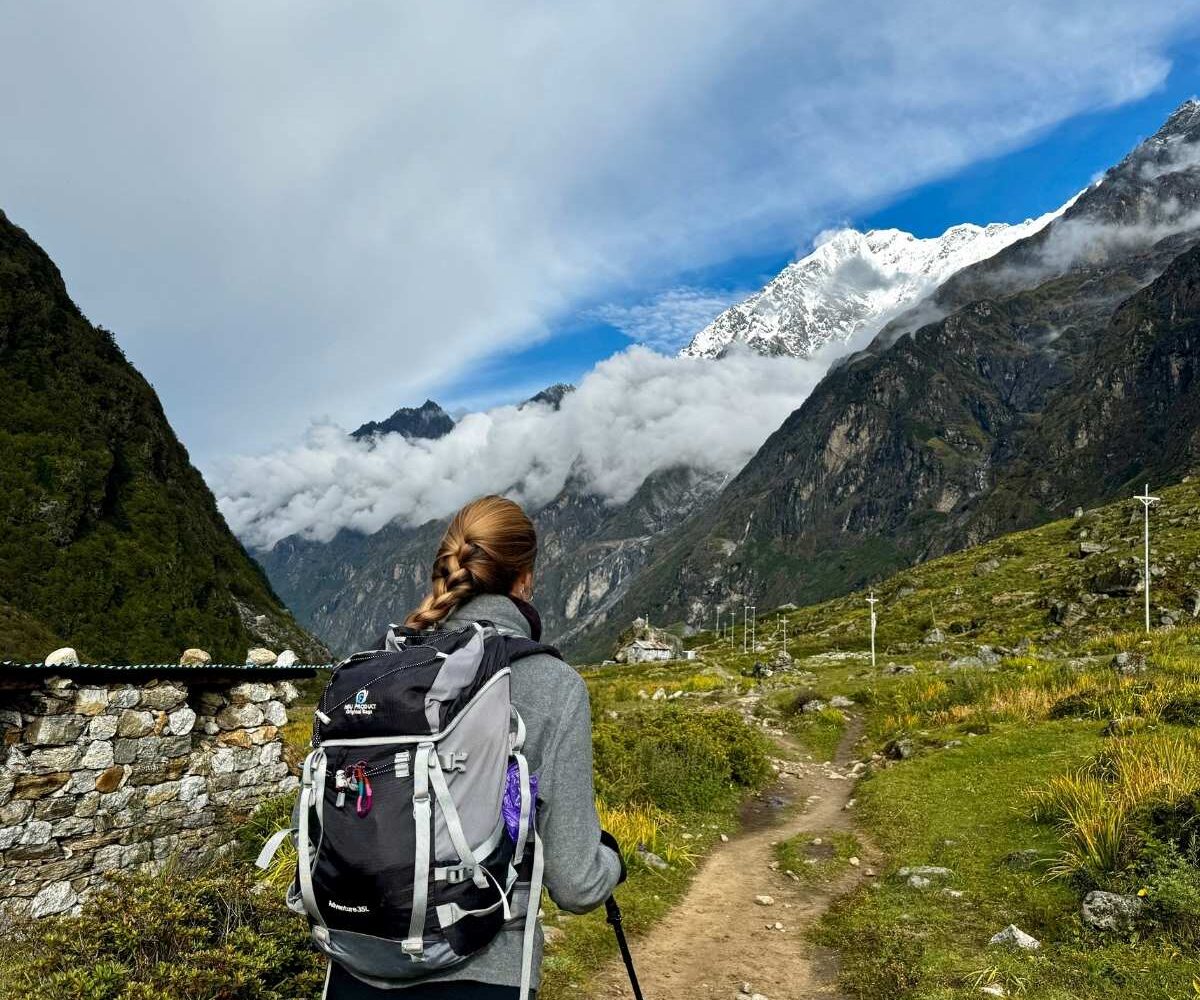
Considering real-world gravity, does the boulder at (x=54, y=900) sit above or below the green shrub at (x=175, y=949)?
below

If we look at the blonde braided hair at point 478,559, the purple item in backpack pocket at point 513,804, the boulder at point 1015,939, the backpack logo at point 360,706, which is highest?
the blonde braided hair at point 478,559

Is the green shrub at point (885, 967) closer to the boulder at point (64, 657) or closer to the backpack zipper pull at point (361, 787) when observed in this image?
the backpack zipper pull at point (361, 787)

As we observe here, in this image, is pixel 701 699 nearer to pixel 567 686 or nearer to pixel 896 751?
pixel 896 751

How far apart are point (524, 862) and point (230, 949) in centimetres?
365

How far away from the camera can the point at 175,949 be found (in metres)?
5.50

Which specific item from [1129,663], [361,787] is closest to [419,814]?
[361,787]

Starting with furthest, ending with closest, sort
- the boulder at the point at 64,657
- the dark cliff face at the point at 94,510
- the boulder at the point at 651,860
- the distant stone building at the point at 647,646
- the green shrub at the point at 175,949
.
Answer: the distant stone building at the point at 647,646, the dark cliff face at the point at 94,510, the boulder at the point at 651,860, the boulder at the point at 64,657, the green shrub at the point at 175,949

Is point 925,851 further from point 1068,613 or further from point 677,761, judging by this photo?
point 1068,613

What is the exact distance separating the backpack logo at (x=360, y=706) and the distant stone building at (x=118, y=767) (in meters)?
7.45

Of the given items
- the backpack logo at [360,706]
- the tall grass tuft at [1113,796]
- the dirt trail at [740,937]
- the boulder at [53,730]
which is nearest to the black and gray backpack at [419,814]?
the backpack logo at [360,706]

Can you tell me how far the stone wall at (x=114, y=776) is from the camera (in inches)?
340

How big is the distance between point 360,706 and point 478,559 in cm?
81

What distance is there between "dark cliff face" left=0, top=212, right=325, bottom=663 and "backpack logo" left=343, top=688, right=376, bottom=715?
189ft

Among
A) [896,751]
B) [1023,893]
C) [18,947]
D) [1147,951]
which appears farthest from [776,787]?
[18,947]
